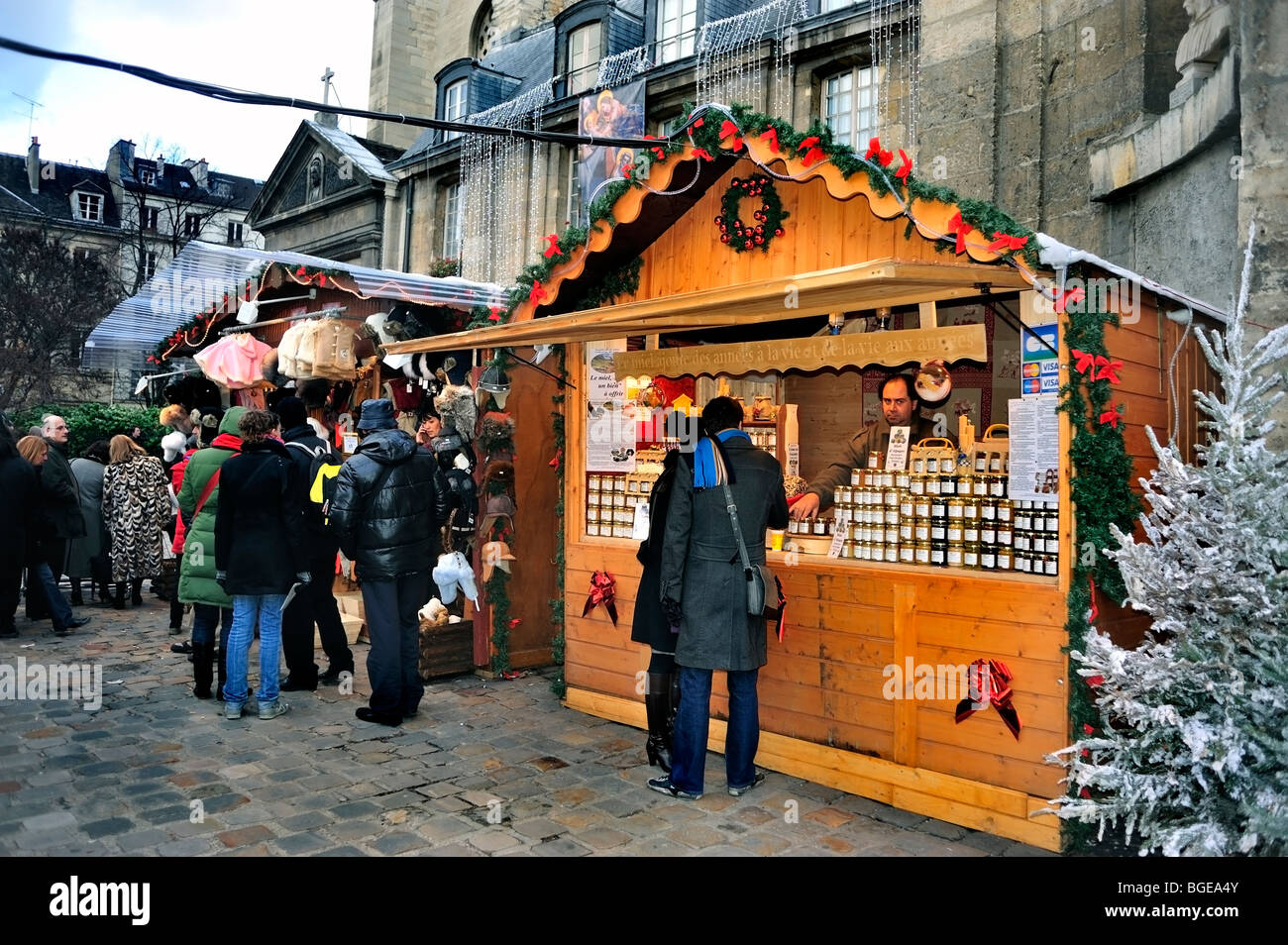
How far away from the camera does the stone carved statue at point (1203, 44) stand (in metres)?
6.26

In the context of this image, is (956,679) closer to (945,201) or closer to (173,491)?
(945,201)

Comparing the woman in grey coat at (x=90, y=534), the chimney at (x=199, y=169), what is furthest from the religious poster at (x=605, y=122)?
the chimney at (x=199, y=169)

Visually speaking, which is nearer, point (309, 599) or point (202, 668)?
point (202, 668)

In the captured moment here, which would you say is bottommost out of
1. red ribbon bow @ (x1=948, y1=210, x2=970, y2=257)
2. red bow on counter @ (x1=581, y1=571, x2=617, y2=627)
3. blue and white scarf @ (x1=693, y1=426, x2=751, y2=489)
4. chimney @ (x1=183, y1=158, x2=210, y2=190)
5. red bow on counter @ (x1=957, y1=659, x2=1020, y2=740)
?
red bow on counter @ (x1=957, y1=659, x2=1020, y2=740)

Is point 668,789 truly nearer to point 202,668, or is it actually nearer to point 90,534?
point 202,668

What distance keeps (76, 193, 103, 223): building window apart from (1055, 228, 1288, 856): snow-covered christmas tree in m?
48.9

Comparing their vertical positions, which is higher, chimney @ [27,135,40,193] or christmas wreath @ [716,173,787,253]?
chimney @ [27,135,40,193]

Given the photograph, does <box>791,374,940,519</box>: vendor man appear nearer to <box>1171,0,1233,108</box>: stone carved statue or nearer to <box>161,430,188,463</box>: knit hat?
<box>1171,0,1233,108</box>: stone carved statue

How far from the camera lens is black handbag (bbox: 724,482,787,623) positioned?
16.2ft

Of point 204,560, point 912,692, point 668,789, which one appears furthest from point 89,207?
point 912,692

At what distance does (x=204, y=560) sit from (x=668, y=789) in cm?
369

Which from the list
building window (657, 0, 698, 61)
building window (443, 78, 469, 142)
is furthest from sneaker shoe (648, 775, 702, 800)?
building window (443, 78, 469, 142)

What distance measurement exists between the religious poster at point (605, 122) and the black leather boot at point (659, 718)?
1213 centimetres

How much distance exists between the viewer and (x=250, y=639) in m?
6.44
